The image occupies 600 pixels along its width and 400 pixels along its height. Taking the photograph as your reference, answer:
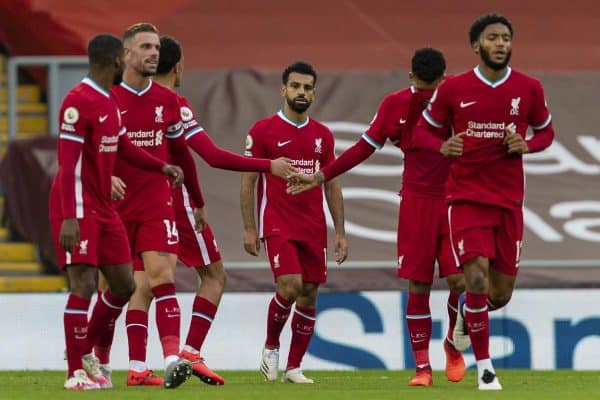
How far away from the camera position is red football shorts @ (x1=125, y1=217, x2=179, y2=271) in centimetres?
984

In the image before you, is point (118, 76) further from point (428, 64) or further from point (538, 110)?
point (538, 110)

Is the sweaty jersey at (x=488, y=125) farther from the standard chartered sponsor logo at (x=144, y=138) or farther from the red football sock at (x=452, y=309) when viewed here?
the standard chartered sponsor logo at (x=144, y=138)

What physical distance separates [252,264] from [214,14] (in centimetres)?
450

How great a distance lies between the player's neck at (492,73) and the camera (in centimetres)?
954

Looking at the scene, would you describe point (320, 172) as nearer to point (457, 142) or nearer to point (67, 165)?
point (457, 142)

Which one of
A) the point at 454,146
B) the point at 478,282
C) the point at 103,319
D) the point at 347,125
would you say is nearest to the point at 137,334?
the point at 103,319

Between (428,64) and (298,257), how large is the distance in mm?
1563

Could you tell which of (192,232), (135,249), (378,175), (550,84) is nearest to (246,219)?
(192,232)

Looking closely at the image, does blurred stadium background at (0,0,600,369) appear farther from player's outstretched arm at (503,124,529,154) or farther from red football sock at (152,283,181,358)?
player's outstretched arm at (503,124,529,154)

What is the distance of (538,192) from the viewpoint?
15367 mm

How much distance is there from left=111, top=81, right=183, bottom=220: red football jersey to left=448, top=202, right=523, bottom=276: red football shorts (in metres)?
1.76

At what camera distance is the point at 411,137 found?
10.5 m

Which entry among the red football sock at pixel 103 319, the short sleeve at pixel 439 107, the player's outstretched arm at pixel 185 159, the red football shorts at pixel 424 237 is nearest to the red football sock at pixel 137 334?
the red football sock at pixel 103 319

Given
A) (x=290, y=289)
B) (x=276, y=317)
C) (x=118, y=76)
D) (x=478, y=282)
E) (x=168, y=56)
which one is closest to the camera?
(x=118, y=76)
